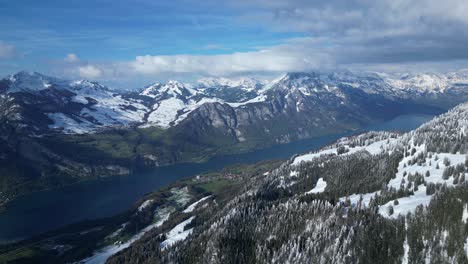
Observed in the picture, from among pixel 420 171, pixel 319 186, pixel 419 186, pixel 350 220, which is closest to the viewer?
pixel 350 220

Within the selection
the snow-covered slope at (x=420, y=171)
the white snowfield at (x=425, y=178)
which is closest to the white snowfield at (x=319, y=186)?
the snow-covered slope at (x=420, y=171)

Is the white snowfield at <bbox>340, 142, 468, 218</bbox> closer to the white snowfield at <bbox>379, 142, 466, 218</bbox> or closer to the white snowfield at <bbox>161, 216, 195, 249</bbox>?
the white snowfield at <bbox>379, 142, 466, 218</bbox>

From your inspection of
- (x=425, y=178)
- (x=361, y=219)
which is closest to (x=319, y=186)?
(x=425, y=178)

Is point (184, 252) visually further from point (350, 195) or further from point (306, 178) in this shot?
point (306, 178)

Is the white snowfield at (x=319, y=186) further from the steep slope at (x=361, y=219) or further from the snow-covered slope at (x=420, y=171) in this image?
the steep slope at (x=361, y=219)

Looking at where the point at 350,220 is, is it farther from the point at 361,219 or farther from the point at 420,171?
the point at 420,171

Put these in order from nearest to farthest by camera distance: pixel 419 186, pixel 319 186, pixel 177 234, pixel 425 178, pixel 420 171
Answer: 1. pixel 419 186
2. pixel 425 178
3. pixel 420 171
4. pixel 177 234
5. pixel 319 186

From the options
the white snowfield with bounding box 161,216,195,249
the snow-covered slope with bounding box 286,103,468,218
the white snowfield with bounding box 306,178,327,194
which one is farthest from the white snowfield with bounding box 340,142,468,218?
the white snowfield with bounding box 161,216,195,249

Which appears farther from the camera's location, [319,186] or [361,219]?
[319,186]

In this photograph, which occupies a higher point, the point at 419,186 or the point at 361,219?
the point at 419,186
